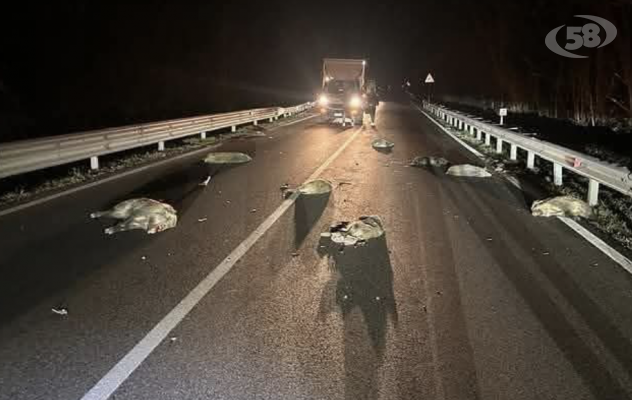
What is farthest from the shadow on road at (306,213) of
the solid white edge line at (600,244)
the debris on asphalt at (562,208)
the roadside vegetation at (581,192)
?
the roadside vegetation at (581,192)

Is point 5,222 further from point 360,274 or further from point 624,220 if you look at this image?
point 624,220

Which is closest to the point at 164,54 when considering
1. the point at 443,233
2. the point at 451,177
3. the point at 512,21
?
the point at 512,21

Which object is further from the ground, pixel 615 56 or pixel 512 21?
pixel 512 21

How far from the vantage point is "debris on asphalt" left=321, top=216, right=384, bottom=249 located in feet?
25.5

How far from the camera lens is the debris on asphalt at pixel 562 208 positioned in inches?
367

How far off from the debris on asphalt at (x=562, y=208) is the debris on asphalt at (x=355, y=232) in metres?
2.68

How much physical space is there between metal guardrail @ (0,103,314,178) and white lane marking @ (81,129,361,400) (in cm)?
543

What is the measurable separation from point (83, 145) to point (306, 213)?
651 centimetres

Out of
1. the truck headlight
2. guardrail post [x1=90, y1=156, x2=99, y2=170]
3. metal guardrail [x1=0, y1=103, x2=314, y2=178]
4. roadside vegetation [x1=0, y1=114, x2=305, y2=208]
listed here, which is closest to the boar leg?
roadside vegetation [x1=0, y1=114, x2=305, y2=208]

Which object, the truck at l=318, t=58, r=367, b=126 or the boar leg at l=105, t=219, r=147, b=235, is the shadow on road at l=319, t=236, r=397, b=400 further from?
the truck at l=318, t=58, r=367, b=126

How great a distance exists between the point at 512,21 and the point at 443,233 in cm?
3968

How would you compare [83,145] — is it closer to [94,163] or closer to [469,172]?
[94,163]

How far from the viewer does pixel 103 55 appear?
126 ft

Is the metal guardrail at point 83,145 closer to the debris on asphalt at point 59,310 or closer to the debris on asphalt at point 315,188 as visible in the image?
the debris on asphalt at point 315,188
